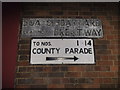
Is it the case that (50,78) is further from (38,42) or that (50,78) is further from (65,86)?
(38,42)

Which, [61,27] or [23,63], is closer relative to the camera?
[23,63]

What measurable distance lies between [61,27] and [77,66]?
58 cm

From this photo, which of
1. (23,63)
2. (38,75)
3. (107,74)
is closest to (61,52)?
(38,75)

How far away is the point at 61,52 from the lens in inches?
112

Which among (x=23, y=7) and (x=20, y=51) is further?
(x=23, y=7)

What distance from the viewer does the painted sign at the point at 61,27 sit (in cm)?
295

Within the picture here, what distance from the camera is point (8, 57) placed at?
2922 mm

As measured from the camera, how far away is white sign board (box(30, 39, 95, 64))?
2.83 meters

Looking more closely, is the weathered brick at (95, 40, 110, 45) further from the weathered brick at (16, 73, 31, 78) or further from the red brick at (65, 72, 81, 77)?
the weathered brick at (16, 73, 31, 78)

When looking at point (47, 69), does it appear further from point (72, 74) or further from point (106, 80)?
point (106, 80)

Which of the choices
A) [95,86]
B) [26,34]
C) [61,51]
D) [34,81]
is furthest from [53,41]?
[95,86]

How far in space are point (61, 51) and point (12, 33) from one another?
0.73m

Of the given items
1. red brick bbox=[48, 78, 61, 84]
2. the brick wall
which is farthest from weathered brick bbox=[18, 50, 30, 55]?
red brick bbox=[48, 78, 61, 84]

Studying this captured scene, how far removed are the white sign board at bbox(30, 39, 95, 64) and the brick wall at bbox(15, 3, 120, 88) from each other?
0.07 meters
